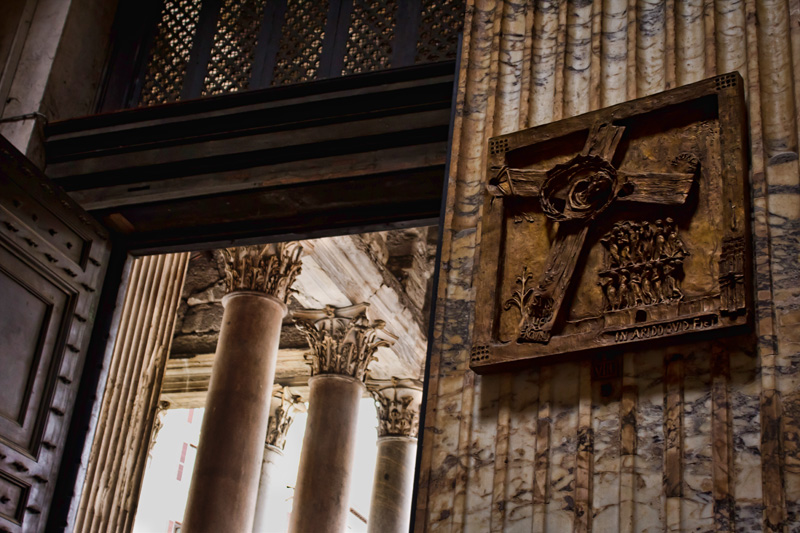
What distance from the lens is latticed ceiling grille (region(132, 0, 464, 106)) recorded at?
5449mm

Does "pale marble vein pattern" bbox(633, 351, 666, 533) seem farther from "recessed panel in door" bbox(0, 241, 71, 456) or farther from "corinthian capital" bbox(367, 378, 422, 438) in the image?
"corinthian capital" bbox(367, 378, 422, 438)

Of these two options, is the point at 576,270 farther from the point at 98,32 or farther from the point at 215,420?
the point at 215,420

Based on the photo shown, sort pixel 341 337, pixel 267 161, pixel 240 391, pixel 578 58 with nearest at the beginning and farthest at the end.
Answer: pixel 578 58
pixel 267 161
pixel 240 391
pixel 341 337

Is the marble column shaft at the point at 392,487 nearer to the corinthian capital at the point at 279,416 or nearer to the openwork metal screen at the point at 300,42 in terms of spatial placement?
the corinthian capital at the point at 279,416

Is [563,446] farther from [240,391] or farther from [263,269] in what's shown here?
[263,269]

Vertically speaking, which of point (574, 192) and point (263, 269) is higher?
point (263, 269)

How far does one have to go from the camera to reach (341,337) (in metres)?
11.2

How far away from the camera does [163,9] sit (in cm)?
638

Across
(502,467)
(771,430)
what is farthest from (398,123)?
(771,430)

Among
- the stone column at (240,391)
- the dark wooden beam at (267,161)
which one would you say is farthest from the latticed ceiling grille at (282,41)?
the stone column at (240,391)

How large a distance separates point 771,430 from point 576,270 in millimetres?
925

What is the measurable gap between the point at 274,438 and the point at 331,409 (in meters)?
4.45

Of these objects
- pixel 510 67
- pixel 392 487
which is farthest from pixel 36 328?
pixel 392 487

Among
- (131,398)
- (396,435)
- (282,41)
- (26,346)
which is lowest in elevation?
(26,346)
